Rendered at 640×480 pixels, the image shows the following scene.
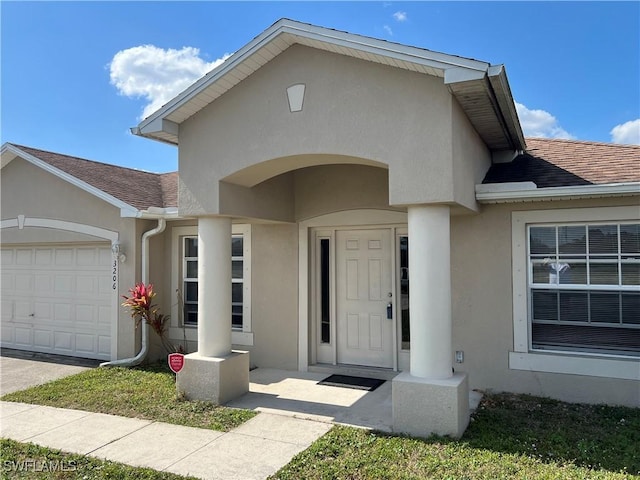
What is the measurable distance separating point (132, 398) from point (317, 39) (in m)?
5.90

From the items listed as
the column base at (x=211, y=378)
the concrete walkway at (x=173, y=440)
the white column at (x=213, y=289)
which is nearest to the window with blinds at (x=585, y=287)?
the concrete walkway at (x=173, y=440)

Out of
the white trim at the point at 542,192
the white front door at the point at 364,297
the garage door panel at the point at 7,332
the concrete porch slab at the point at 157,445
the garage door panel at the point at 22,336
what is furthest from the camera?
the garage door panel at the point at 7,332

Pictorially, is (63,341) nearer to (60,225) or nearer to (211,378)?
(60,225)

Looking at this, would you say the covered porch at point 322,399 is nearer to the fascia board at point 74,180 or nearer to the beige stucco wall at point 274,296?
the beige stucco wall at point 274,296

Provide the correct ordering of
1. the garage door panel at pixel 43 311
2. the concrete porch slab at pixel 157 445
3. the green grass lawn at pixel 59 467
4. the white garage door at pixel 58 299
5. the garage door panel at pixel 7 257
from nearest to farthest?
the green grass lawn at pixel 59 467 → the concrete porch slab at pixel 157 445 → the white garage door at pixel 58 299 → the garage door panel at pixel 43 311 → the garage door panel at pixel 7 257

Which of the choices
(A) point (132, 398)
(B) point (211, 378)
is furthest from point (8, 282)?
(B) point (211, 378)

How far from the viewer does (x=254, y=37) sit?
6.45m

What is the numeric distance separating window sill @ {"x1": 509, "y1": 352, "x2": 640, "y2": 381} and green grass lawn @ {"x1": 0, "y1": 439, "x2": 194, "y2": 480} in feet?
16.5

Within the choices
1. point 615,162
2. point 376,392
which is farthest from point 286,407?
point 615,162

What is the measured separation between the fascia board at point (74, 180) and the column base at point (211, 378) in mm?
3848

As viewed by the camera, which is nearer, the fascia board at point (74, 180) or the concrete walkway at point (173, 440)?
the concrete walkway at point (173, 440)

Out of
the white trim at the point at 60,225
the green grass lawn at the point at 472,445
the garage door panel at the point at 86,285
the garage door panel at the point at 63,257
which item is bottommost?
the green grass lawn at the point at 472,445

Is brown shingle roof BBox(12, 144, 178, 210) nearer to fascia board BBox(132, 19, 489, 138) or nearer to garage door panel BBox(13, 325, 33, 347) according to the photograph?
fascia board BBox(132, 19, 489, 138)

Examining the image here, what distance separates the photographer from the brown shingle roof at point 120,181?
10156 millimetres
